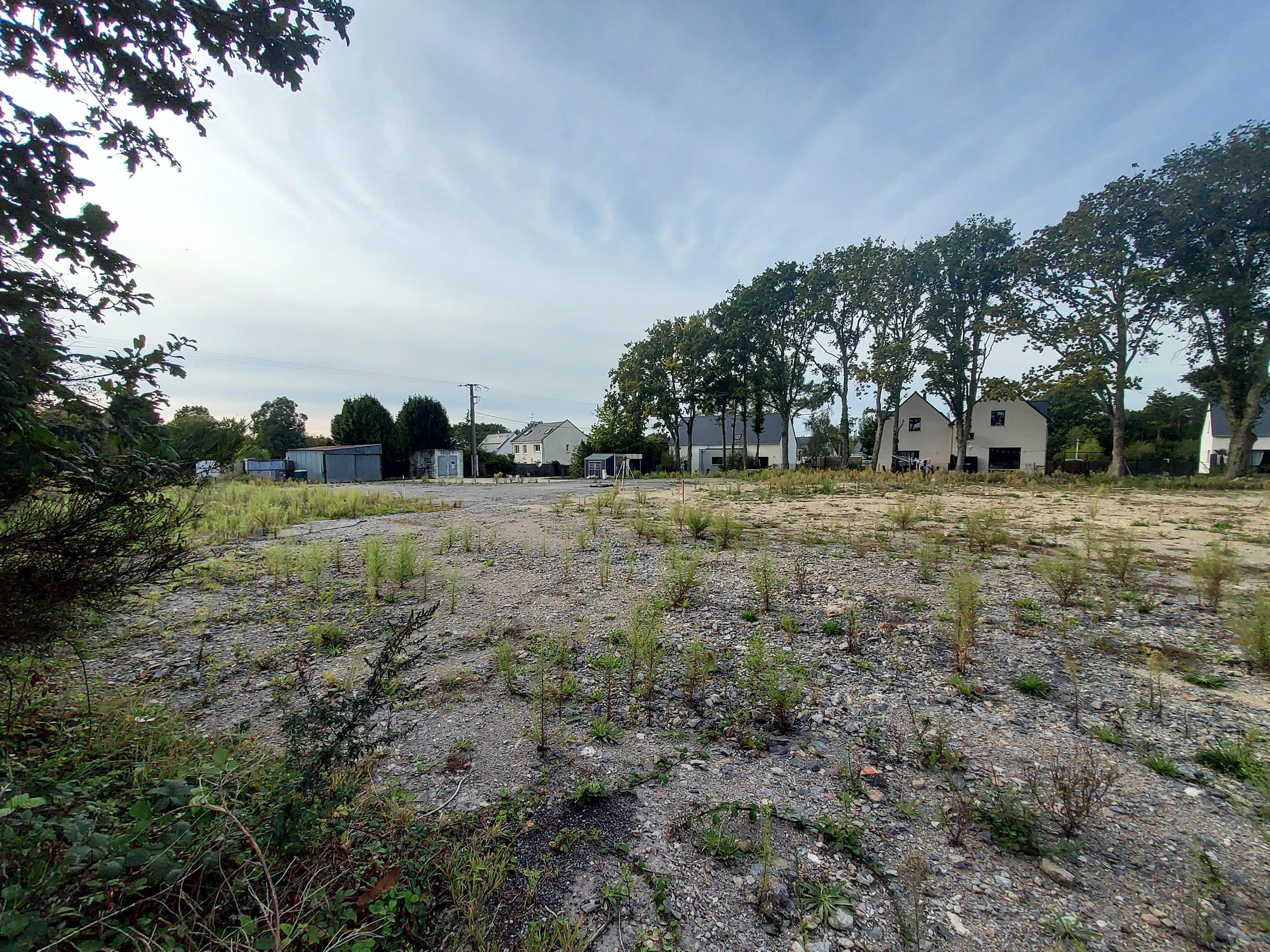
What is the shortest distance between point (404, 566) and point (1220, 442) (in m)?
62.5

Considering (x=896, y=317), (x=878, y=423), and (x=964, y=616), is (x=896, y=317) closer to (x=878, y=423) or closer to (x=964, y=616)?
(x=878, y=423)

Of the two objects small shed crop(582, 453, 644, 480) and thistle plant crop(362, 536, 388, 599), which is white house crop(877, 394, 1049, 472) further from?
thistle plant crop(362, 536, 388, 599)

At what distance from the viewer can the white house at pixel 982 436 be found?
3531cm

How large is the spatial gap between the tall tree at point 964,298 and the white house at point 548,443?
127 feet

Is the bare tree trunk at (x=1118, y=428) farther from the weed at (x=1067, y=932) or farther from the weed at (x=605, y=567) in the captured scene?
the weed at (x=1067, y=932)

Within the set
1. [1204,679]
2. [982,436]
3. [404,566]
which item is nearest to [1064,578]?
[1204,679]

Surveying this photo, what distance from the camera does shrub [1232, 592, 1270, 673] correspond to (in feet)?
10.7

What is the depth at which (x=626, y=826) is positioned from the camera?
2.13m

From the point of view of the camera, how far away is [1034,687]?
319cm

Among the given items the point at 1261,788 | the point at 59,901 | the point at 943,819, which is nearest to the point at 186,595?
the point at 59,901

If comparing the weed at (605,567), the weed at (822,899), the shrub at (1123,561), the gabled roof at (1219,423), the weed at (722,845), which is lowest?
the weed at (822,899)

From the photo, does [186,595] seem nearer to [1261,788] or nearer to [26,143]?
[26,143]


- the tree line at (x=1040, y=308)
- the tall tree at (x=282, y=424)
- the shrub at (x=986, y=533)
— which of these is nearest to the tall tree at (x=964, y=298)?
the tree line at (x=1040, y=308)

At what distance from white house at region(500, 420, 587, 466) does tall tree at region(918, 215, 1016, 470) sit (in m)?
38.8
